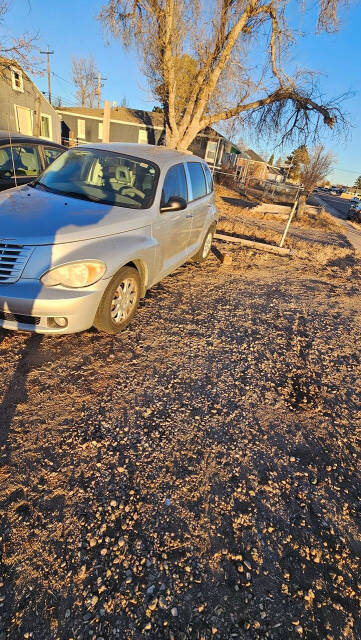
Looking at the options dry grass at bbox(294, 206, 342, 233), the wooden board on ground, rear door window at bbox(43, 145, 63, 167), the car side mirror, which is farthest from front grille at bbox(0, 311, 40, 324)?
dry grass at bbox(294, 206, 342, 233)

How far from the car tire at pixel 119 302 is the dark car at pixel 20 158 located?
3195 millimetres

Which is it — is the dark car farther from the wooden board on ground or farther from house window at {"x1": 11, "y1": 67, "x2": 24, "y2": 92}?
house window at {"x1": 11, "y1": 67, "x2": 24, "y2": 92}

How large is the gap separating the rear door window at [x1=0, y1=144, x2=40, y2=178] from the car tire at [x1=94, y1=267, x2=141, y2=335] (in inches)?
134

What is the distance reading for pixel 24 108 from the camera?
24469 mm

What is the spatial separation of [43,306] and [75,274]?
379 millimetres

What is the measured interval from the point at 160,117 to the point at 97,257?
1454 inches

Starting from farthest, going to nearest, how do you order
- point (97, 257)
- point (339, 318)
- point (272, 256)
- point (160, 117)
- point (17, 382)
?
point (160, 117)
point (272, 256)
point (339, 318)
point (97, 257)
point (17, 382)

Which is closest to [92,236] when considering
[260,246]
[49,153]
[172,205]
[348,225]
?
[172,205]

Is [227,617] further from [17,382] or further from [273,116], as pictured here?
[273,116]

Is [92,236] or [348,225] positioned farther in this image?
[348,225]

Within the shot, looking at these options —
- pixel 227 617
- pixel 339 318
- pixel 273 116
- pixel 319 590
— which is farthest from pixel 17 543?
pixel 273 116

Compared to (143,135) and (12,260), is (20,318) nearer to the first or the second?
(12,260)

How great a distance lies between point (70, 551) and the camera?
61.7 inches

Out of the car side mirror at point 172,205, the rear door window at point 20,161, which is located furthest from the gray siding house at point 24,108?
the car side mirror at point 172,205
